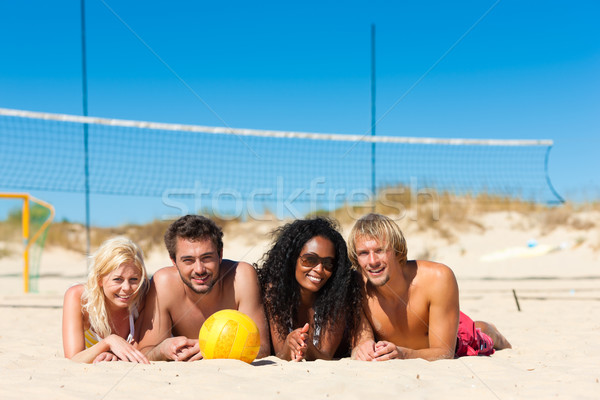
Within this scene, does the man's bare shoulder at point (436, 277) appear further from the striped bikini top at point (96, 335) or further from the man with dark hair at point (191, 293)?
the striped bikini top at point (96, 335)

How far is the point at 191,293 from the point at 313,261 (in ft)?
2.84

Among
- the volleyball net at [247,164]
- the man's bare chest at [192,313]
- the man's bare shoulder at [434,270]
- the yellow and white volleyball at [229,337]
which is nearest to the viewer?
the yellow and white volleyball at [229,337]

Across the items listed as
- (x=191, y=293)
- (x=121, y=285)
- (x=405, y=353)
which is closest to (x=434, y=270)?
(x=405, y=353)

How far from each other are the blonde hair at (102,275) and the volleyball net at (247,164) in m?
6.10

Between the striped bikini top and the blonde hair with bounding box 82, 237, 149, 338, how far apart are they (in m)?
0.08

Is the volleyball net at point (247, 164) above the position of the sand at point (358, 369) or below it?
above

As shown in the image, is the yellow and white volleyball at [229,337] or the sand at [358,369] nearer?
the sand at [358,369]

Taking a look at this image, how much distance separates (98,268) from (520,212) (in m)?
15.2

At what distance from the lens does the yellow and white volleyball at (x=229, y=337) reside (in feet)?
11.4

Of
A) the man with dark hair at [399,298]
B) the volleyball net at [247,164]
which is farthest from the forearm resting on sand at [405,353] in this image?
the volleyball net at [247,164]

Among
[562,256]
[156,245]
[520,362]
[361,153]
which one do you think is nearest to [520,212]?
[562,256]

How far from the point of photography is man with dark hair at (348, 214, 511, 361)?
369 centimetres

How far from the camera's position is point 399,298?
387cm

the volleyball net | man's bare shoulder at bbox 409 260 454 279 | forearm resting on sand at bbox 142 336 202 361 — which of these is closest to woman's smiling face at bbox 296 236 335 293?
man's bare shoulder at bbox 409 260 454 279
